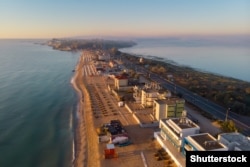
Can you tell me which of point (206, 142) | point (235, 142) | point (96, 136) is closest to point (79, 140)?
point (96, 136)

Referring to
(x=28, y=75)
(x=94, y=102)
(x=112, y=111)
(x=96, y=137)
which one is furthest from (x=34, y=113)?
(x=28, y=75)

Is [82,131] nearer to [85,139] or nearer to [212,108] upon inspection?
[85,139]

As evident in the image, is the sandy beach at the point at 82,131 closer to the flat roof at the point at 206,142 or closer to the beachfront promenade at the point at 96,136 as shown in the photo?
the beachfront promenade at the point at 96,136

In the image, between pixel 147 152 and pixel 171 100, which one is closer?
pixel 147 152

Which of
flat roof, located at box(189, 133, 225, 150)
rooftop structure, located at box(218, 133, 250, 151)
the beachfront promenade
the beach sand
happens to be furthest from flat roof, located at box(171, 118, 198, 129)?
the beach sand

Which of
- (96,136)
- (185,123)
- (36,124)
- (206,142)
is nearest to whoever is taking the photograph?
(206,142)

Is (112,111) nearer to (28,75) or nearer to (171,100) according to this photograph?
(171,100)
